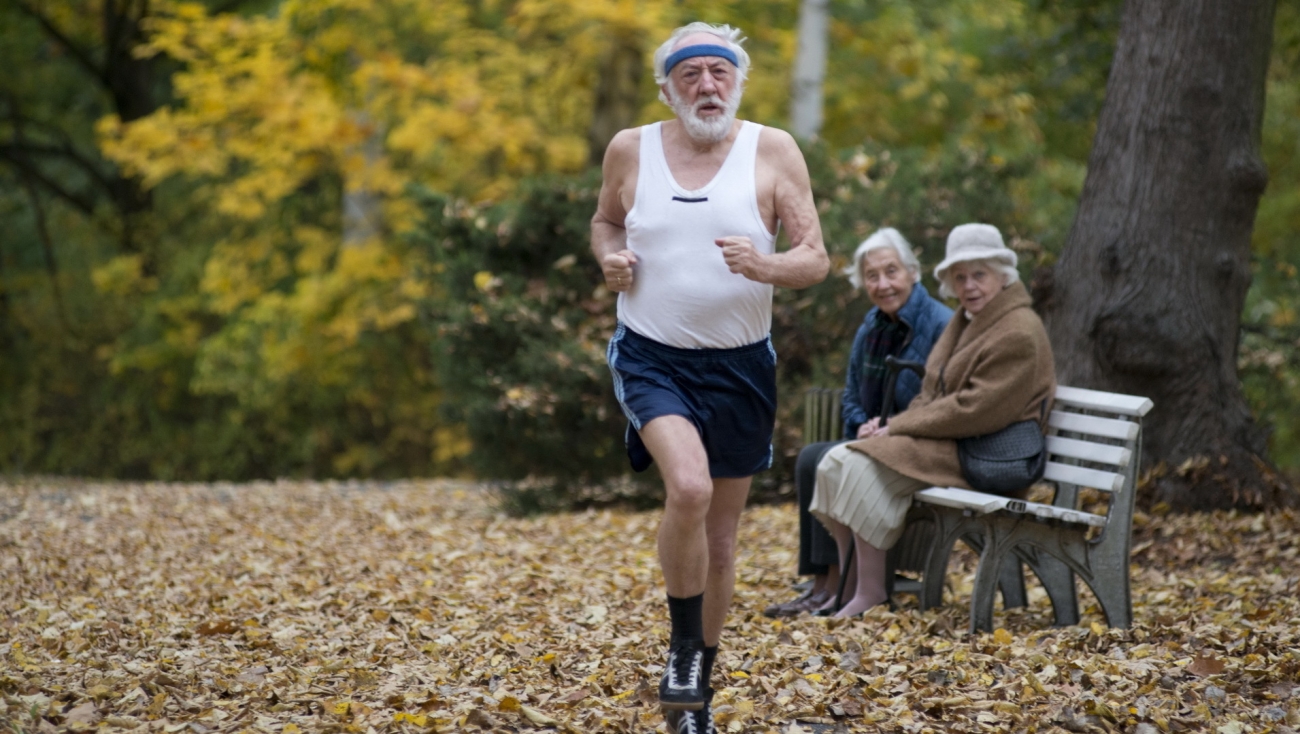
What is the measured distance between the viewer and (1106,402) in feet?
15.9

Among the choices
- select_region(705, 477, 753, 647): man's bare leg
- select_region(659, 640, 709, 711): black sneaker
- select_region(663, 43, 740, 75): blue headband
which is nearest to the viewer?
select_region(659, 640, 709, 711): black sneaker

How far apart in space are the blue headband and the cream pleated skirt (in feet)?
6.35

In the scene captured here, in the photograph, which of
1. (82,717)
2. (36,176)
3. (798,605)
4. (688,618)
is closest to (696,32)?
(688,618)

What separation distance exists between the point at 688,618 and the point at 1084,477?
6.58 feet

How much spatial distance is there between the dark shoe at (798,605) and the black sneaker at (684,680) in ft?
5.86

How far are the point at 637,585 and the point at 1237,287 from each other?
335cm

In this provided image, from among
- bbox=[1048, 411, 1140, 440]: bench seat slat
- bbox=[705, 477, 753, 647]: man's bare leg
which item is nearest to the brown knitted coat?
bbox=[1048, 411, 1140, 440]: bench seat slat

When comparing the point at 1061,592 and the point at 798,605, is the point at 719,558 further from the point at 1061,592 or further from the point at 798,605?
the point at 1061,592

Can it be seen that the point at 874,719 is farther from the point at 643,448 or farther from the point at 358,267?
the point at 358,267

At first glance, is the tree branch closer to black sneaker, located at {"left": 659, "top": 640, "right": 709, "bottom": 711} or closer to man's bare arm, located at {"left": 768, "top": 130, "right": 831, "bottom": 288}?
man's bare arm, located at {"left": 768, "top": 130, "right": 831, "bottom": 288}

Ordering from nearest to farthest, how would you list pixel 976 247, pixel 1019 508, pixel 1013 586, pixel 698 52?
pixel 698 52
pixel 1019 508
pixel 976 247
pixel 1013 586

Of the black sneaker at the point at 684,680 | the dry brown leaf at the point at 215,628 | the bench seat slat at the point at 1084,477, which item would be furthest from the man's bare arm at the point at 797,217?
the dry brown leaf at the point at 215,628

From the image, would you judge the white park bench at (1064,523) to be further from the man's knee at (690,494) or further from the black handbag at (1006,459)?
the man's knee at (690,494)

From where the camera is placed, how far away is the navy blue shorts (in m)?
3.50
